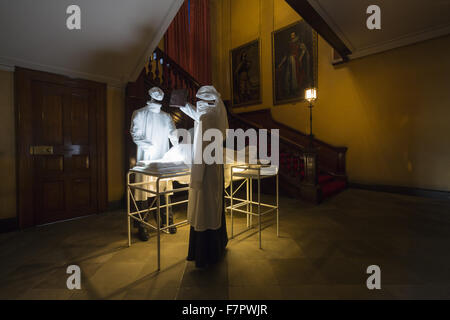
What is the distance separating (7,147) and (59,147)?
54cm

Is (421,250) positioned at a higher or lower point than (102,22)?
lower

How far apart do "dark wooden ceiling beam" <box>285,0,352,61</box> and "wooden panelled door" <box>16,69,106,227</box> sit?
348 cm

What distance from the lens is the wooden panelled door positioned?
9.02ft

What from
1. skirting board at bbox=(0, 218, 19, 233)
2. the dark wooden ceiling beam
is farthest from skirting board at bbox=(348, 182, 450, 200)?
skirting board at bbox=(0, 218, 19, 233)

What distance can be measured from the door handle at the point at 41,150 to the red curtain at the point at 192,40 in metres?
4.78

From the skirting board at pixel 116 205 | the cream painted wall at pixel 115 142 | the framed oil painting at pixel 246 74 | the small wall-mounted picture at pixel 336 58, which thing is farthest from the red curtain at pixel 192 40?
the skirting board at pixel 116 205

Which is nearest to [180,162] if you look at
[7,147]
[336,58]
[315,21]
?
[7,147]

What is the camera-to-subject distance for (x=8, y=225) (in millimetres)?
2674

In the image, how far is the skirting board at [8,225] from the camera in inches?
104

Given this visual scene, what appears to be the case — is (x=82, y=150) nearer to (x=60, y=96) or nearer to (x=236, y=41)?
(x=60, y=96)

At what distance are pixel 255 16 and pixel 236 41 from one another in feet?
3.45

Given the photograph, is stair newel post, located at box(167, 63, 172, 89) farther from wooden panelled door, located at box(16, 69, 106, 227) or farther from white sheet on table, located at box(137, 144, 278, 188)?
white sheet on table, located at box(137, 144, 278, 188)
